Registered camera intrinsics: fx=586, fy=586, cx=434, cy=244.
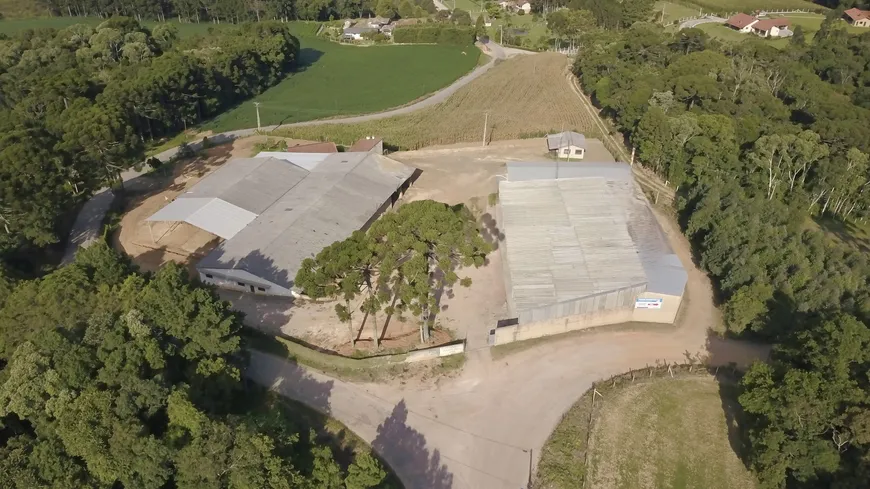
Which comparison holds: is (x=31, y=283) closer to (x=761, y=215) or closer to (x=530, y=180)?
(x=530, y=180)

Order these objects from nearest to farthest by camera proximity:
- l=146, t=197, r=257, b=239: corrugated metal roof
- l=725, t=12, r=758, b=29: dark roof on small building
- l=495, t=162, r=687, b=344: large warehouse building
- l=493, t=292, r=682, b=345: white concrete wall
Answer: l=493, t=292, r=682, b=345: white concrete wall < l=495, t=162, r=687, b=344: large warehouse building < l=146, t=197, r=257, b=239: corrugated metal roof < l=725, t=12, r=758, b=29: dark roof on small building

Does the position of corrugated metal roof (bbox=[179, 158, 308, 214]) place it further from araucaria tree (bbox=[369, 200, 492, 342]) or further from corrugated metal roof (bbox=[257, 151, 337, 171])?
araucaria tree (bbox=[369, 200, 492, 342])

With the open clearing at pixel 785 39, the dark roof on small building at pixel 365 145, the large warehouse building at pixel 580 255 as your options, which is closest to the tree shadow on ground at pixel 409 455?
the large warehouse building at pixel 580 255

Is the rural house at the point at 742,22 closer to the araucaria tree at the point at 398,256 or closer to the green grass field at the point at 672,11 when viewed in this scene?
the green grass field at the point at 672,11

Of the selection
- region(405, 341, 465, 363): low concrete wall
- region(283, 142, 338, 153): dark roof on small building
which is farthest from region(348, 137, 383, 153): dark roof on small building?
region(405, 341, 465, 363): low concrete wall

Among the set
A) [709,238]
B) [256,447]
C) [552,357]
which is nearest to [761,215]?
[709,238]
